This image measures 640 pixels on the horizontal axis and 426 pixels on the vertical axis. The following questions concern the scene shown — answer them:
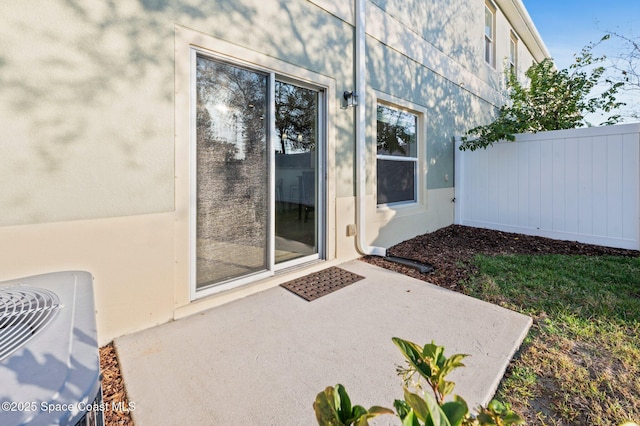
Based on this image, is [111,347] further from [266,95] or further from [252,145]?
[266,95]

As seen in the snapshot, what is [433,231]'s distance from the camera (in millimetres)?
5891

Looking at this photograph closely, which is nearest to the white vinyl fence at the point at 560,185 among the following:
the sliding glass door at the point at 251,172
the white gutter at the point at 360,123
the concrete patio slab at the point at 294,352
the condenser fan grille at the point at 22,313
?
the white gutter at the point at 360,123

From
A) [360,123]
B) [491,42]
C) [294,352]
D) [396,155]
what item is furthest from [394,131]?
[491,42]

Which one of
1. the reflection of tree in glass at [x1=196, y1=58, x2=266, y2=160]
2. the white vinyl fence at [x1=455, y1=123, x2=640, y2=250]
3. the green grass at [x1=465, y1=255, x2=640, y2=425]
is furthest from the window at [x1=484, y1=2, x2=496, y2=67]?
the reflection of tree in glass at [x1=196, y1=58, x2=266, y2=160]

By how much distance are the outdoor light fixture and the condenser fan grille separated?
352 cm

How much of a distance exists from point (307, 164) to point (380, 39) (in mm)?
2377

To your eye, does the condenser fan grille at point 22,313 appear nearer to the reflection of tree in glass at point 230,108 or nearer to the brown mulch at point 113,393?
the brown mulch at point 113,393

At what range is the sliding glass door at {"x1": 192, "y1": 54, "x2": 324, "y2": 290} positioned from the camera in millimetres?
2766

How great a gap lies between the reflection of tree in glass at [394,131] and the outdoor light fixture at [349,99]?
3.06ft

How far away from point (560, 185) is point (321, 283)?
475cm

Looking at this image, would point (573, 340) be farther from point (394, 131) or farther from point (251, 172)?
point (394, 131)

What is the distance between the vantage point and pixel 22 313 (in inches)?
46.3

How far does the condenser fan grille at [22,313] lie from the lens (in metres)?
0.98

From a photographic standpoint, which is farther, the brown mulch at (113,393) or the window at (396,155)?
the window at (396,155)
